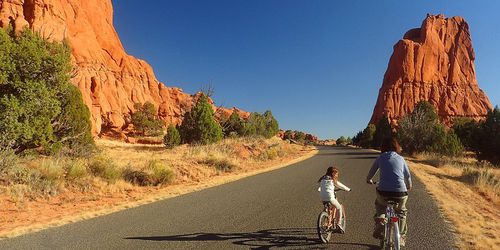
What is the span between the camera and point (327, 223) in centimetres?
724

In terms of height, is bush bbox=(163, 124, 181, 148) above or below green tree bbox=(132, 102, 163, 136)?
below

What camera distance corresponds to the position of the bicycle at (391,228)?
235 inches

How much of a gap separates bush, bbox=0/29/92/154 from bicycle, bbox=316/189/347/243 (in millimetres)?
10722

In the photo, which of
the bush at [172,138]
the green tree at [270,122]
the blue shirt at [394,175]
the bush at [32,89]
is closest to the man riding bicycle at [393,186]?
the blue shirt at [394,175]

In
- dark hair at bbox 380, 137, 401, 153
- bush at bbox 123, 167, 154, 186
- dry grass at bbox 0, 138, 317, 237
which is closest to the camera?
dark hair at bbox 380, 137, 401, 153

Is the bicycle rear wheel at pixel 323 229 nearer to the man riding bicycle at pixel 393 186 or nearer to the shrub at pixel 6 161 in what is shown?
the man riding bicycle at pixel 393 186

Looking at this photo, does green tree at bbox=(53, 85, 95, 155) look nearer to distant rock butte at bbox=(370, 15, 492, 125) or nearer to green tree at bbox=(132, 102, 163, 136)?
green tree at bbox=(132, 102, 163, 136)

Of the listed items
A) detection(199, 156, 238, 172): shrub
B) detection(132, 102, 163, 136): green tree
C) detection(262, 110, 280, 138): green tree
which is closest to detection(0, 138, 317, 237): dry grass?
detection(199, 156, 238, 172): shrub

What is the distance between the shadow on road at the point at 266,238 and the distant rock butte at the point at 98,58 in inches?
2389

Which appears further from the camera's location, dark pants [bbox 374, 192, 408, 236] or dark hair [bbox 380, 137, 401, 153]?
dark hair [bbox 380, 137, 401, 153]

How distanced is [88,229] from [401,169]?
662 cm

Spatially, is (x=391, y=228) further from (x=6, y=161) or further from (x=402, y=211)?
(x=6, y=161)

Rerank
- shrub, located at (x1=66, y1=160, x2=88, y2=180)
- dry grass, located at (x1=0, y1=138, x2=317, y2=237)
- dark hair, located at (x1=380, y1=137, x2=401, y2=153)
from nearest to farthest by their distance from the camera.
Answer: dark hair, located at (x1=380, y1=137, x2=401, y2=153)
dry grass, located at (x1=0, y1=138, x2=317, y2=237)
shrub, located at (x1=66, y1=160, x2=88, y2=180)

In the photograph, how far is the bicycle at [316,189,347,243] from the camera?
7008mm
